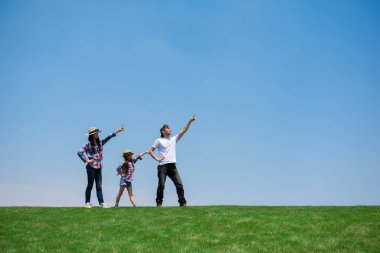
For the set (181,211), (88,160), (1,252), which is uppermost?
(88,160)

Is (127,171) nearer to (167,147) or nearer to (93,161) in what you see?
(93,161)

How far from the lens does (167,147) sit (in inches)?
723

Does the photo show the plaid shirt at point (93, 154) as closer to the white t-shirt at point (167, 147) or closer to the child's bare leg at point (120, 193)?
the child's bare leg at point (120, 193)

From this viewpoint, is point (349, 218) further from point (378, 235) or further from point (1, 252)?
point (1, 252)

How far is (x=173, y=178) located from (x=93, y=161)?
3414 millimetres

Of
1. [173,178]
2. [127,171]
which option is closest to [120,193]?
[127,171]

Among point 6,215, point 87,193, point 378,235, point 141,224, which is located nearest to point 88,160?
point 87,193

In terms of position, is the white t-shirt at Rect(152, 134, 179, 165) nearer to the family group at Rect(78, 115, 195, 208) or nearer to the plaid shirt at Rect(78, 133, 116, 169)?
the family group at Rect(78, 115, 195, 208)

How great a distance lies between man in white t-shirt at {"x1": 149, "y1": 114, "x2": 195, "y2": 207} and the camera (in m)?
18.3

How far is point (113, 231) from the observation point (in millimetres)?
12992

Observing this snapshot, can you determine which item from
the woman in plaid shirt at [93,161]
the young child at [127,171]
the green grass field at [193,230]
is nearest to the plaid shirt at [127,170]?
the young child at [127,171]

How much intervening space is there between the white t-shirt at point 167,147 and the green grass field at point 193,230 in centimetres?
241

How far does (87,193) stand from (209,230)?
25.0 ft

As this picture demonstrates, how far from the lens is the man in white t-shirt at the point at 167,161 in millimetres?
18297
